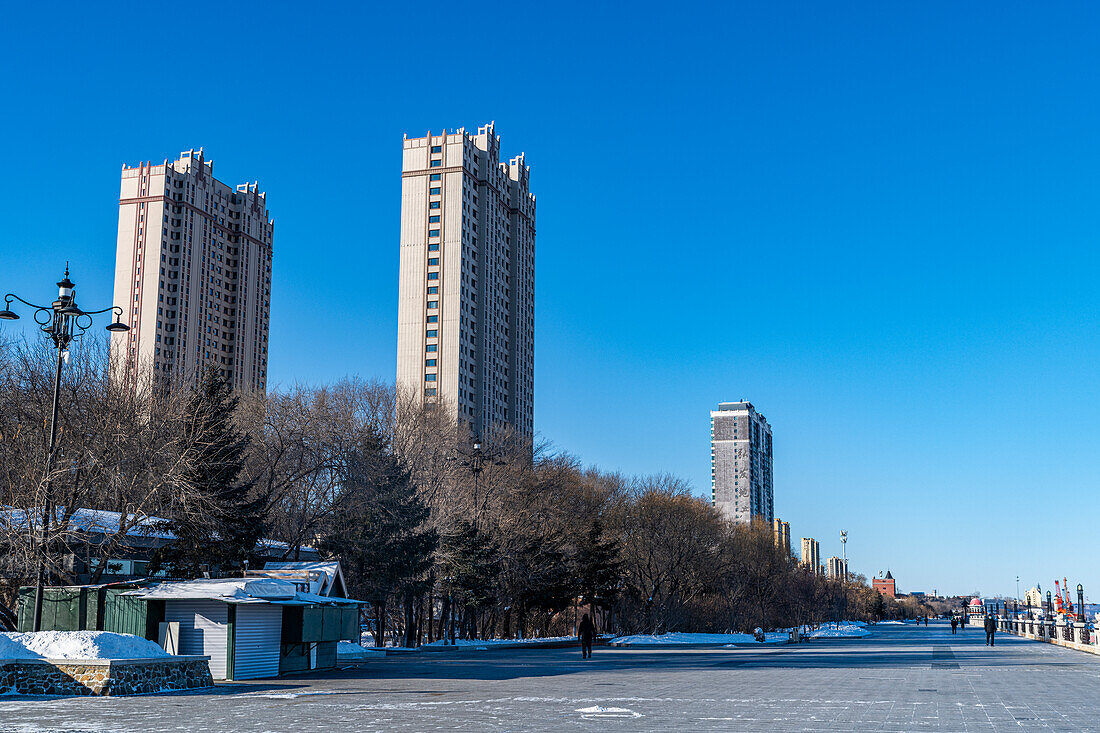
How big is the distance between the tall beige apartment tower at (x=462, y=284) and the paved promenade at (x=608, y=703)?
9522 centimetres

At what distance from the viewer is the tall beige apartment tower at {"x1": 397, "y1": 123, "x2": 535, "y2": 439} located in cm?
12675

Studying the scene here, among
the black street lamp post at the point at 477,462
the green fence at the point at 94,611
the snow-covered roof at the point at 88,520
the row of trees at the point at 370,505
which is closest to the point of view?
the green fence at the point at 94,611

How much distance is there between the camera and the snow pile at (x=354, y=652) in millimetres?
34375

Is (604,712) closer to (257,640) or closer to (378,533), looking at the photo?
(257,640)

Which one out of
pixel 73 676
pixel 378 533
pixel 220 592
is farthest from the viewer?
pixel 378 533

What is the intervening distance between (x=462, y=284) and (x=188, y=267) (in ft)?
160

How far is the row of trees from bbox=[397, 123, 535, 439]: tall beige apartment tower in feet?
161

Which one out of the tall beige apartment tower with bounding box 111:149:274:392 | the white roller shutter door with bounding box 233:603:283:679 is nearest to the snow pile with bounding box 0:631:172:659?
the white roller shutter door with bounding box 233:603:283:679

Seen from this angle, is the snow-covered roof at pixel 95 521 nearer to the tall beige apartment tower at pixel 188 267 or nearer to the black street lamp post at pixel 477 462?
the black street lamp post at pixel 477 462

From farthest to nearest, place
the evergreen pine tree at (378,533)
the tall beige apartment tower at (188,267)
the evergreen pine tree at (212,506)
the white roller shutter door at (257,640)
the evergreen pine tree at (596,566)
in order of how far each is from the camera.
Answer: the tall beige apartment tower at (188,267) → the evergreen pine tree at (596,566) → the evergreen pine tree at (378,533) → the evergreen pine tree at (212,506) → the white roller shutter door at (257,640)

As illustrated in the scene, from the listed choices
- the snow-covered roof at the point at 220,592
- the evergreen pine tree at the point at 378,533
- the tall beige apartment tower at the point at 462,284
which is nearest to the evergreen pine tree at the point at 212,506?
the snow-covered roof at the point at 220,592

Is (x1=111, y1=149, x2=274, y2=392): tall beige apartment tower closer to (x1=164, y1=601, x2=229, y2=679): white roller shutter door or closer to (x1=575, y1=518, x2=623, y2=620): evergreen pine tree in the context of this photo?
(x1=575, y1=518, x2=623, y2=620): evergreen pine tree

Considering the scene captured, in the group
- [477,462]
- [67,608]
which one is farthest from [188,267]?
[67,608]

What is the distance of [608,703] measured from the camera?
57.2 ft
